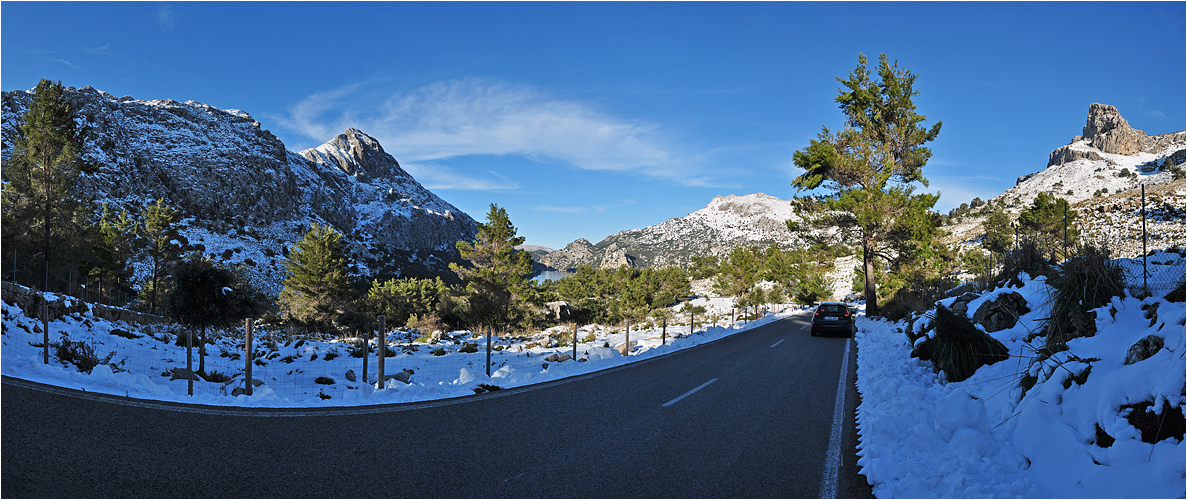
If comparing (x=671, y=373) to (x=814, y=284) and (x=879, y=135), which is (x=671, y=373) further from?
(x=814, y=284)

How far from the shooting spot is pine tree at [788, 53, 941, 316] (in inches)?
974

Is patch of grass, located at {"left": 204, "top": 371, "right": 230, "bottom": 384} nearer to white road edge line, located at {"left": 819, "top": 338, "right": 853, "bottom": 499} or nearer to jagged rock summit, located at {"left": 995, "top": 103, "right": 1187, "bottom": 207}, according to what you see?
white road edge line, located at {"left": 819, "top": 338, "right": 853, "bottom": 499}

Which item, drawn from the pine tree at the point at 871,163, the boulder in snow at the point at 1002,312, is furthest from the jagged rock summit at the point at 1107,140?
the boulder in snow at the point at 1002,312

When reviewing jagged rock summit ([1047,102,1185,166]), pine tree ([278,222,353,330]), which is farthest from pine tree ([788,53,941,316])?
jagged rock summit ([1047,102,1185,166])

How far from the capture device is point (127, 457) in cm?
451

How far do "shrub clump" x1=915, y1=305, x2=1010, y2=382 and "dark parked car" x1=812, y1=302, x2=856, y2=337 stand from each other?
11592 millimetres

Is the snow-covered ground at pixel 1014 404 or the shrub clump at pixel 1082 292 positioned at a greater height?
the shrub clump at pixel 1082 292

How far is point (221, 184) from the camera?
95312 millimetres

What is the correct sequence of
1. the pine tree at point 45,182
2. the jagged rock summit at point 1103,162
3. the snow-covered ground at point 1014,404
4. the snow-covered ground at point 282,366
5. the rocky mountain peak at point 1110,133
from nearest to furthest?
the snow-covered ground at point 1014,404, the snow-covered ground at point 282,366, the pine tree at point 45,182, the jagged rock summit at point 1103,162, the rocky mountain peak at point 1110,133

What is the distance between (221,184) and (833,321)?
11421cm

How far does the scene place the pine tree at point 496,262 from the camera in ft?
132

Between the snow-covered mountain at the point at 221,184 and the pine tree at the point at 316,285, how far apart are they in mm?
22474

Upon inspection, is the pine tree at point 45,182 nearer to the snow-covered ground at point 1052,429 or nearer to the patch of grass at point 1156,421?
the snow-covered ground at point 1052,429

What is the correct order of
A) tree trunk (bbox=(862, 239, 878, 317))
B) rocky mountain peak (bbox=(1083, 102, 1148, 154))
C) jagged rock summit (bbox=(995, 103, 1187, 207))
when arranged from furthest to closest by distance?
rocky mountain peak (bbox=(1083, 102, 1148, 154)), jagged rock summit (bbox=(995, 103, 1187, 207)), tree trunk (bbox=(862, 239, 878, 317))
